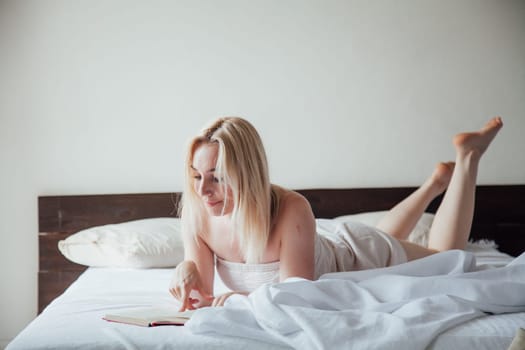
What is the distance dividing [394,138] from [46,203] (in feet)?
6.19

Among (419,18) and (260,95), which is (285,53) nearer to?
(260,95)

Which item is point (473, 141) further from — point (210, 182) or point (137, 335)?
point (137, 335)

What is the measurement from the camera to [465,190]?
2.62 meters

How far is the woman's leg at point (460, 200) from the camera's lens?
263cm

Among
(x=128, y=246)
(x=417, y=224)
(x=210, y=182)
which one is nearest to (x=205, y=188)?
(x=210, y=182)

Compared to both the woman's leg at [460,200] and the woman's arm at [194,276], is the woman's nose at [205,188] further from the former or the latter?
the woman's leg at [460,200]

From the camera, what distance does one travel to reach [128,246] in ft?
9.23

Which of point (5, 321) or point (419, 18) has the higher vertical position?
point (419, 18)

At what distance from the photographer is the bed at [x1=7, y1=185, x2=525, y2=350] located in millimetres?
1573

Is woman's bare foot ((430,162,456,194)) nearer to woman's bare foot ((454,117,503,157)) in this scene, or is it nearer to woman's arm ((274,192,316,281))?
woman's bare foot ((454,117,503,157))

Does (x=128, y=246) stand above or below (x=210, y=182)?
below

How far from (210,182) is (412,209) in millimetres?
1214

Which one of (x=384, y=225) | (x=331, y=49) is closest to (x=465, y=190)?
(x=384, y=225)

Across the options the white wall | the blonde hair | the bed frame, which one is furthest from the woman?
the white wall
